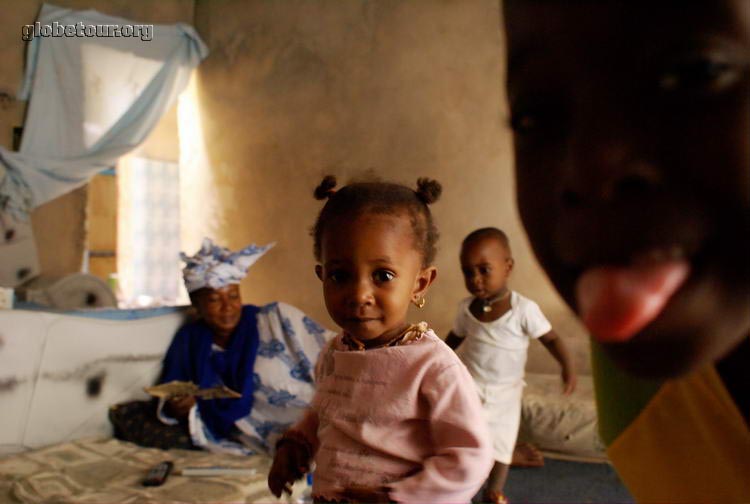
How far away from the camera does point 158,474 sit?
5.50 feet

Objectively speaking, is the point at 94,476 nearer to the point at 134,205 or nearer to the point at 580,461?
the point at 580,461

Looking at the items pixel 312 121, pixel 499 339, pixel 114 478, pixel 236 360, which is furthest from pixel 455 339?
pixel 312 121

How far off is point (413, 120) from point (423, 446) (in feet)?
7.80

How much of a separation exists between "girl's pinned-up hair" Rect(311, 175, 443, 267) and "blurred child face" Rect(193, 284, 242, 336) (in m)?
1.37

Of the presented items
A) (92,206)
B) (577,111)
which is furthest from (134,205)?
(577,111)

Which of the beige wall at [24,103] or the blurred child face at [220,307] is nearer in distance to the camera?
the blurred child face at [220,307]

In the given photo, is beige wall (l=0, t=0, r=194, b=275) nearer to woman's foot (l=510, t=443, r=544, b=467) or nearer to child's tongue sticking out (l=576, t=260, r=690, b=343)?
woman's foot (l=510, t=443, r=544, b=467)

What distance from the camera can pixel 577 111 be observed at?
209 millimetres

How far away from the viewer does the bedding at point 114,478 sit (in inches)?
61.1

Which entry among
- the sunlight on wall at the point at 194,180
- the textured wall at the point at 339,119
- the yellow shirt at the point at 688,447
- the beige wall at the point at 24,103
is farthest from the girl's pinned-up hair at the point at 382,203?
the sunlight on wall at the point at 194,180

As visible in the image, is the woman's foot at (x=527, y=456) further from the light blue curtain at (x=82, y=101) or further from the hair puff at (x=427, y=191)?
the light blue curtain at (x=82, y=101)

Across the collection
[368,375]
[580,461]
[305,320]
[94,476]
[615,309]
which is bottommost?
[580,461]

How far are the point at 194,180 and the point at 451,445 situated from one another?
3.34 m

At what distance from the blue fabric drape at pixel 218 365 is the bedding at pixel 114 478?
15cm
